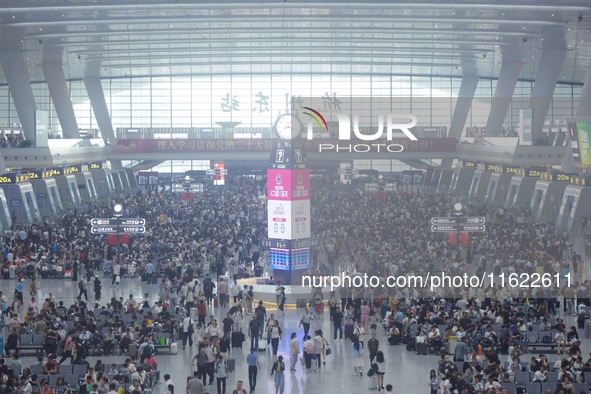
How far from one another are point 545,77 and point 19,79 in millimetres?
25452

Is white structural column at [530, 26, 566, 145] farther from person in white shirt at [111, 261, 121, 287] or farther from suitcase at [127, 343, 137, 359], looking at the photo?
suitcase at [127, 343, 137, 359]

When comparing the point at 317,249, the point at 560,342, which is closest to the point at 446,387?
the point at 560,342

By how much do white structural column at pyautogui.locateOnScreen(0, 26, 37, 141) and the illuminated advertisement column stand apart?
20705mm

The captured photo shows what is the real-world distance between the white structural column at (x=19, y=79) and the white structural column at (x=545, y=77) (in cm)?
2445

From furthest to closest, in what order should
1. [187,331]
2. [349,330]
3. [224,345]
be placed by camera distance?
[187,331], [349,330], [224,345]

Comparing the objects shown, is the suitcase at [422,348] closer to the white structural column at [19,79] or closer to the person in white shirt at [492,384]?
the person in white shirt at [492,384]

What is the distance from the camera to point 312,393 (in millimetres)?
16875

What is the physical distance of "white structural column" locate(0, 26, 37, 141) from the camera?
45922 mm

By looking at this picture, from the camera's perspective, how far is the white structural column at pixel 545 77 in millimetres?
45812

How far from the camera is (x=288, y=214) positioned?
2806 cm

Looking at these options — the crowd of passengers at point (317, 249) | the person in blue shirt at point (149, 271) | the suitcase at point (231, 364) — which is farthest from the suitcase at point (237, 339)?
the person in blue shirt at point (149, 271)

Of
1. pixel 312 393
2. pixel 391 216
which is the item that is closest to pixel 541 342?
pixel 312 393

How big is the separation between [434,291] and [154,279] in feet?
31.9

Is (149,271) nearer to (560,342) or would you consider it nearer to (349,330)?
(349,330)
